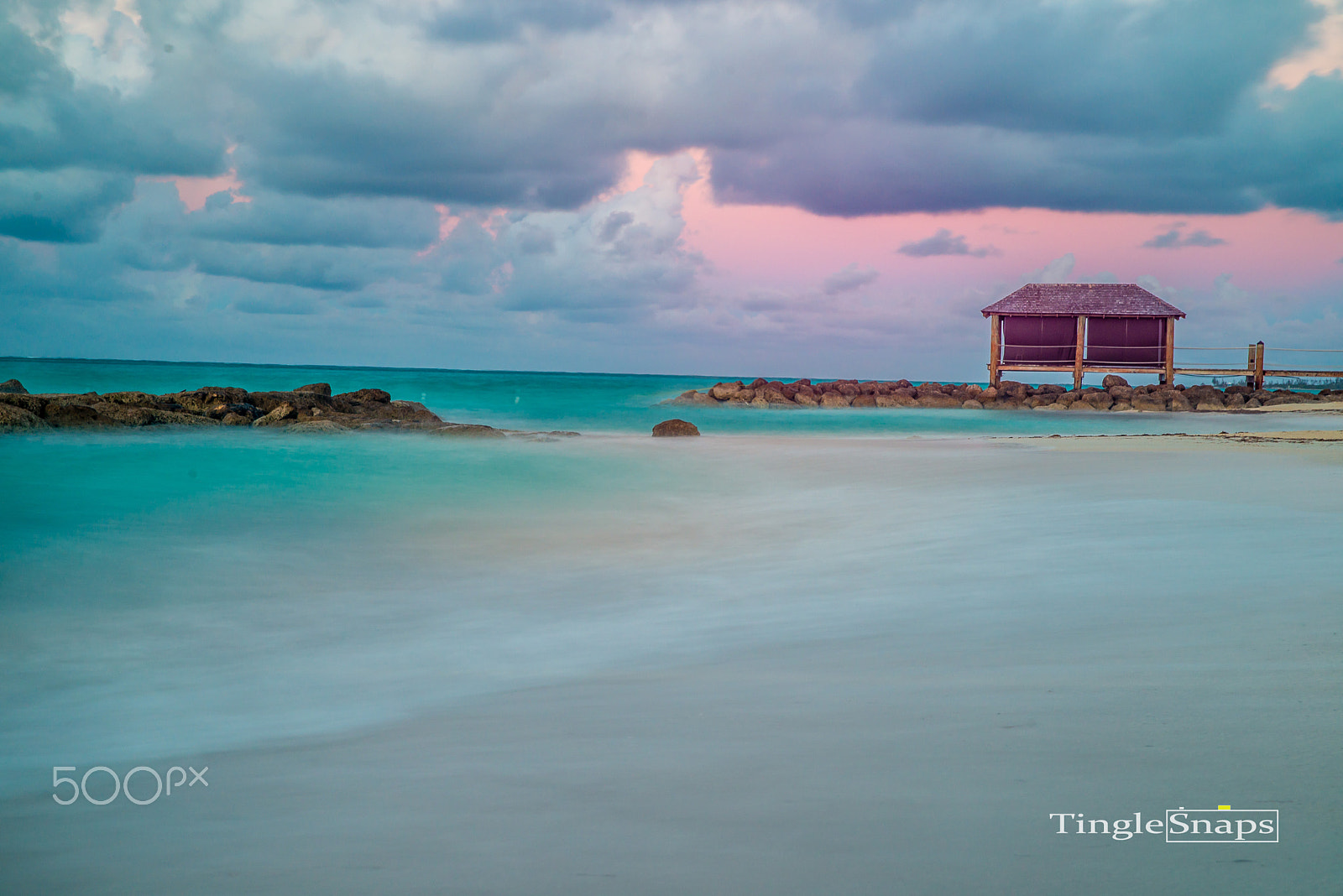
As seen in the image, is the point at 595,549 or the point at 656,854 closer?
the point at 656,854

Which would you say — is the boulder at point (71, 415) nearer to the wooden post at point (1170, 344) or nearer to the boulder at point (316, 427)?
the boulder at point (316, 427)

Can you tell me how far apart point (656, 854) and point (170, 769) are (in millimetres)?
1951

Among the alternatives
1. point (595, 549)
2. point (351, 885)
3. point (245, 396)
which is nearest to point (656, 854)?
point (351, 885)

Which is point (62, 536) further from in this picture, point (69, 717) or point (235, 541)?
point (69, 717)

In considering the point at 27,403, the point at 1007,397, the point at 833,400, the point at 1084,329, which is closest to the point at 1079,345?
the point at 1084,329

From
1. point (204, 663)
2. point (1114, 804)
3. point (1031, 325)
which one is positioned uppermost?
point (1031, 325)

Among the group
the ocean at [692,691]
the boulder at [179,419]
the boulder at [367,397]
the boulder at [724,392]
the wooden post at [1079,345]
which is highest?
the wooden post at [1079,345]

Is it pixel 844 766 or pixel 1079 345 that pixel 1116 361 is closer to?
pixel 1079 345

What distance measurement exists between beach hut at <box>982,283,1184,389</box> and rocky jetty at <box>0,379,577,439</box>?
22759 millimetres

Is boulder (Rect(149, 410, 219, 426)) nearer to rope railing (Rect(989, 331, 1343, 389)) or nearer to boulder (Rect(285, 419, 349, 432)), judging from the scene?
boulder (Rect(285, 419, 349, 432))

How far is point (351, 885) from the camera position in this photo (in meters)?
2.03

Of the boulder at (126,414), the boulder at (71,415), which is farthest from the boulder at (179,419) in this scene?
the boulder at (71,415)

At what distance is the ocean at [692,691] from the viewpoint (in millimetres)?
2107

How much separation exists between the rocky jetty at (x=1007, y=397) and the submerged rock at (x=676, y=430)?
17.7 m
